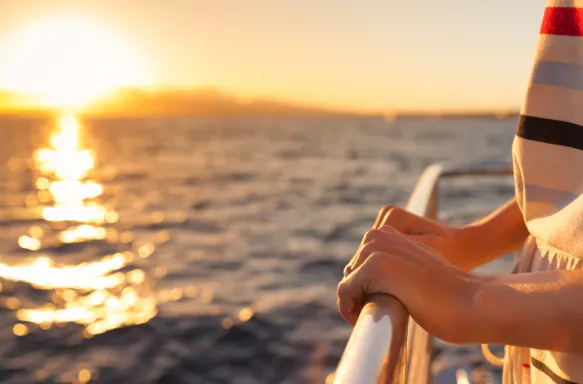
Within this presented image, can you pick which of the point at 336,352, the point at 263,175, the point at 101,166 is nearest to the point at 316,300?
the point at 336,352

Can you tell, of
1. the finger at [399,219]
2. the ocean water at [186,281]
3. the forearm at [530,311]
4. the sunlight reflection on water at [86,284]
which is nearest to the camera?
the forearm at [530,311]

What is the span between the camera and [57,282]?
828 cm

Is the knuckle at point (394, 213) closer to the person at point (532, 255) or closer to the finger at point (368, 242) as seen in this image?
the person at point (532, 255)

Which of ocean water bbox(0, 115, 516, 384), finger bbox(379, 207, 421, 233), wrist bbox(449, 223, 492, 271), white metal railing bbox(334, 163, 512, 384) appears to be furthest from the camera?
ocean water bbox(0, 115, 516, 384)

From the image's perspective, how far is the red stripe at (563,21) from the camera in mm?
810

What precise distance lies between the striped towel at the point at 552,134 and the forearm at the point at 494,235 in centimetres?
17

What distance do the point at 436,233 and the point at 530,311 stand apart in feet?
1.30

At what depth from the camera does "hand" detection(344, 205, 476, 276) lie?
93 cm

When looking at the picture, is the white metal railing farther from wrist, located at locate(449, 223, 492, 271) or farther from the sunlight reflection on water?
the sunlight reflection on water

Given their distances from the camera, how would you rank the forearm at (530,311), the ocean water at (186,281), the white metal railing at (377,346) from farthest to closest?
1. the ocean water at (186,281)
2. the forearm at (530,311)
3. the white metal railing at (377,346)

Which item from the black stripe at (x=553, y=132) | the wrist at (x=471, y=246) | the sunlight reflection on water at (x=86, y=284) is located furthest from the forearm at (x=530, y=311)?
the sunlight reflection on water at (x=86, y=284)

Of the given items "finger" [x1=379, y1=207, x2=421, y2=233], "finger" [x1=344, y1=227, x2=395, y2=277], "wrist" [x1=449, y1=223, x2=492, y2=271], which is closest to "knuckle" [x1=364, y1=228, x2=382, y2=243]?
"finger" [x1=344, y1=227, x2=395, y2=277]

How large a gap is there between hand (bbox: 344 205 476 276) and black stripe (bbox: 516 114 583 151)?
0.64 ft

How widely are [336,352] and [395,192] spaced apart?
41.4ft
